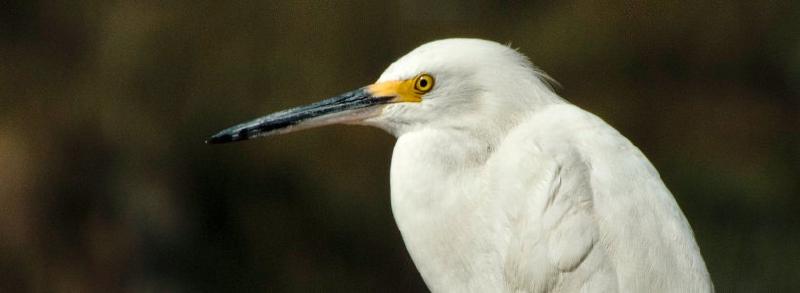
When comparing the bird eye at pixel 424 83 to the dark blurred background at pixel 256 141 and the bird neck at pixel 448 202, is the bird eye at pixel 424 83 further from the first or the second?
the dark blurred background at pixel 256 141

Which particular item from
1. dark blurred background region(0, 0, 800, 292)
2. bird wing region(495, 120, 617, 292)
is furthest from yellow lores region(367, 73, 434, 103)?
dark blurred background region(0, 0, 800, 292)

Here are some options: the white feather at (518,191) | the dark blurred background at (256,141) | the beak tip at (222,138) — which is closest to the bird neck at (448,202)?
the white feather at (518,191)

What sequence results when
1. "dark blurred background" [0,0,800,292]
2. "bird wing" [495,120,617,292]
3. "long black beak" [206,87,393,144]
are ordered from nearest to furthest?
1. "bird wing" [495,120,617,292]
2. "long black beak" [206,87,393,144]
3. "dark blurred background" [0,0,800,292]

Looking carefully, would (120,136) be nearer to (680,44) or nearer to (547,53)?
(547,53)

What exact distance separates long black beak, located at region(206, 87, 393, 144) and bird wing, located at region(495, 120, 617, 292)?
219mm

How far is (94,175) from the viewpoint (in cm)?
310

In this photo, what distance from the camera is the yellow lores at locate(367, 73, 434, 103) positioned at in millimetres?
1349

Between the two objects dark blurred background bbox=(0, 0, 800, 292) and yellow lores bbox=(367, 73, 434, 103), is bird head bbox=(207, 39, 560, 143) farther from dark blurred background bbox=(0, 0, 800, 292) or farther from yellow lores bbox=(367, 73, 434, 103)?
dark blurred background bbox=(0, 0, 800, 292)

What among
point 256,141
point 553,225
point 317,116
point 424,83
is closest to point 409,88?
point 424,83

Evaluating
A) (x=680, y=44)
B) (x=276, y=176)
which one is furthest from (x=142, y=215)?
(x=680, y=44)

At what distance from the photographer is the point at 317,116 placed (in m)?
1.41

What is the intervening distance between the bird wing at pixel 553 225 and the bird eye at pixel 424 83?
15cm

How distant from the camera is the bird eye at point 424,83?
1.35 m

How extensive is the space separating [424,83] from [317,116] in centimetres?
17
